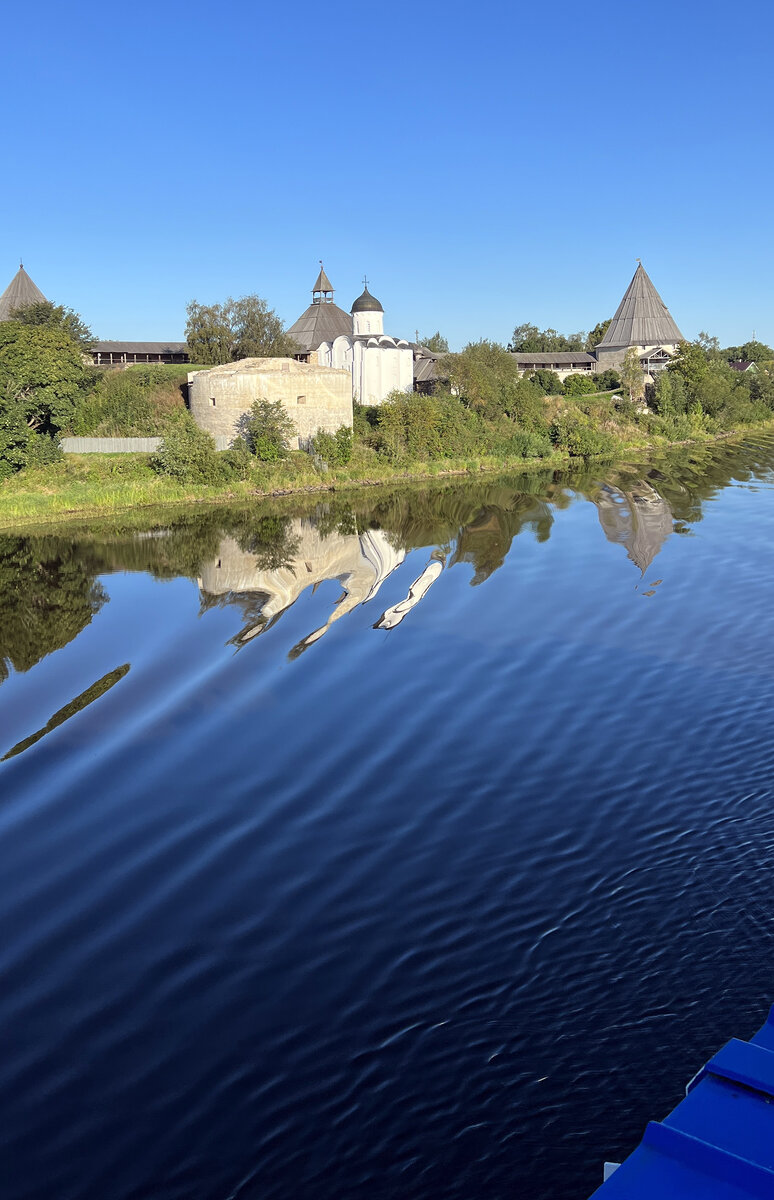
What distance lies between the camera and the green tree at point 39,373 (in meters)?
33.5

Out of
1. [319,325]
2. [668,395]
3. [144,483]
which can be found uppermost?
[319,325]

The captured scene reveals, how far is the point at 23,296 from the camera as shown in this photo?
50656 mm

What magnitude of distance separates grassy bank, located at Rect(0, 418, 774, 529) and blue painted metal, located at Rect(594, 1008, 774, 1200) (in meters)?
27.0

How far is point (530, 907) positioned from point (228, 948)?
259 centimetres

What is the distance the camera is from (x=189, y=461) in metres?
34.1

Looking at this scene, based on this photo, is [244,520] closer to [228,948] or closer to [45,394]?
[45,394]

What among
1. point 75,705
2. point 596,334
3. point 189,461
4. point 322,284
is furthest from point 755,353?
point 75,705

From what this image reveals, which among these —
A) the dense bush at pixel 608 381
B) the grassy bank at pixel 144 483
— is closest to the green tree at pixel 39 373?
the grassy bank at pixel 144 483

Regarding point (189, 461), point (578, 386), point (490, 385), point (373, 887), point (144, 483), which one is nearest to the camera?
point (373, 887)

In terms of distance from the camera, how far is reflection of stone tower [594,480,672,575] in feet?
80.5

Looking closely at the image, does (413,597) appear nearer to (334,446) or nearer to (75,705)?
A: (75,705)

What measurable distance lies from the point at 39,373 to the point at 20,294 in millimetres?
20076

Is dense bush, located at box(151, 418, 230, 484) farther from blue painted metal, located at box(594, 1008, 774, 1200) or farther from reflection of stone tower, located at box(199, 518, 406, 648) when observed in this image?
blue painted metal, located at box(594, 1008, 774, 1200)

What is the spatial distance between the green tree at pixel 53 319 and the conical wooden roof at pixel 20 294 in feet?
15.4
